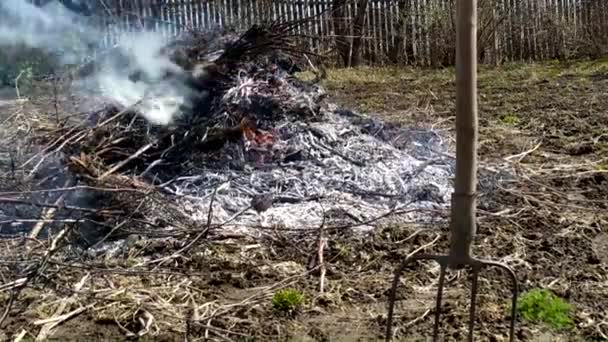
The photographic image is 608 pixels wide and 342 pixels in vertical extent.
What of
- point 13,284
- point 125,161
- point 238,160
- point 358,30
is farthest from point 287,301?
point 358,30

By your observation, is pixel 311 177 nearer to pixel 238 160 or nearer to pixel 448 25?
pixel 238 160

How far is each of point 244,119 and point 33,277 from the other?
8.24ft

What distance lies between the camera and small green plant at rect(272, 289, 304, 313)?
4004 mm

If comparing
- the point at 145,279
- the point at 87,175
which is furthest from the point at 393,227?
the point at 87,175

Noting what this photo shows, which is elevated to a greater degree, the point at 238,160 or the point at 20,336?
the point at 238,160

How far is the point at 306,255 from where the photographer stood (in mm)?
4777

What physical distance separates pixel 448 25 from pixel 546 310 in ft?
38.6

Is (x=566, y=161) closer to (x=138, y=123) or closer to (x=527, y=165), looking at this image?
(x=527, y=165)

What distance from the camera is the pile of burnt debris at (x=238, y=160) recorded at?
5.21 metres

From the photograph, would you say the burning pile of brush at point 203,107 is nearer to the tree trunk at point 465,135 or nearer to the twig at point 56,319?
the twig at point 56,319

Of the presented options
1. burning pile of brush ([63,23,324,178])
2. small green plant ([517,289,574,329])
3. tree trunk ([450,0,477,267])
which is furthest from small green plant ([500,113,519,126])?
tree trunk ([450,0,477,267])

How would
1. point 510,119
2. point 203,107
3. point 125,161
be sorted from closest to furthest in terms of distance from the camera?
point 125,161, point 203,107, point 510,119

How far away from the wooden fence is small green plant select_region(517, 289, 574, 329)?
1087 centimetres

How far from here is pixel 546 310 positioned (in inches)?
151
